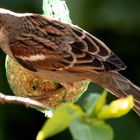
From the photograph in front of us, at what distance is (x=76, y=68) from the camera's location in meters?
2.93

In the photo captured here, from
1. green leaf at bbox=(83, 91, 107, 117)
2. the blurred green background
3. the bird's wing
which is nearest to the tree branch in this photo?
green leaf at bbox=(83, 91, 107, 117)

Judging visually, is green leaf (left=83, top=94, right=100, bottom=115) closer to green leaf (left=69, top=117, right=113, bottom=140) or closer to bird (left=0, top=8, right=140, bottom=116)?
green leaf (left=69, top=117, right=113, bottom=140)

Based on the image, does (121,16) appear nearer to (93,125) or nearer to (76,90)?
(76,90)

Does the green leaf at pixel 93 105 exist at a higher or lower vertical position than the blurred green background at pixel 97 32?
higher

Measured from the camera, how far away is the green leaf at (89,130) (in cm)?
103

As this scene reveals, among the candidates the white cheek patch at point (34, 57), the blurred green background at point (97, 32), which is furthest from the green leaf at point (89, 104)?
the blurred green background at point (97, 32)

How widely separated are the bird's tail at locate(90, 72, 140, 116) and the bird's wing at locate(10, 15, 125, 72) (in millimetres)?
137

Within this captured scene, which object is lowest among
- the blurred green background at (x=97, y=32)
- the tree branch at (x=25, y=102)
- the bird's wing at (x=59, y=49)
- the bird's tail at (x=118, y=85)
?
the blurred green background at (x=97, y=32)

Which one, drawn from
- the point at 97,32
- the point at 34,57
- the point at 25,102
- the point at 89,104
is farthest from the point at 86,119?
A: the point at 97,32

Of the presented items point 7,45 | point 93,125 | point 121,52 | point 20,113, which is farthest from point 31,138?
Result: point 93,125

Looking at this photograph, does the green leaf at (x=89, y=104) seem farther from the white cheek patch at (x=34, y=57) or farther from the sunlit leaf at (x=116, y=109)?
the white cheek patch at (x=34, y=57)

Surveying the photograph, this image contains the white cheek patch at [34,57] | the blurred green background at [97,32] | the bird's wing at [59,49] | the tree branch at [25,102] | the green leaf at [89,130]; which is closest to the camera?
the green leaf at [89,130]

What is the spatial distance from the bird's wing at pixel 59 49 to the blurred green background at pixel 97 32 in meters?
1.32

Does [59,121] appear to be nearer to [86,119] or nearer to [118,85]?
[86,119]
